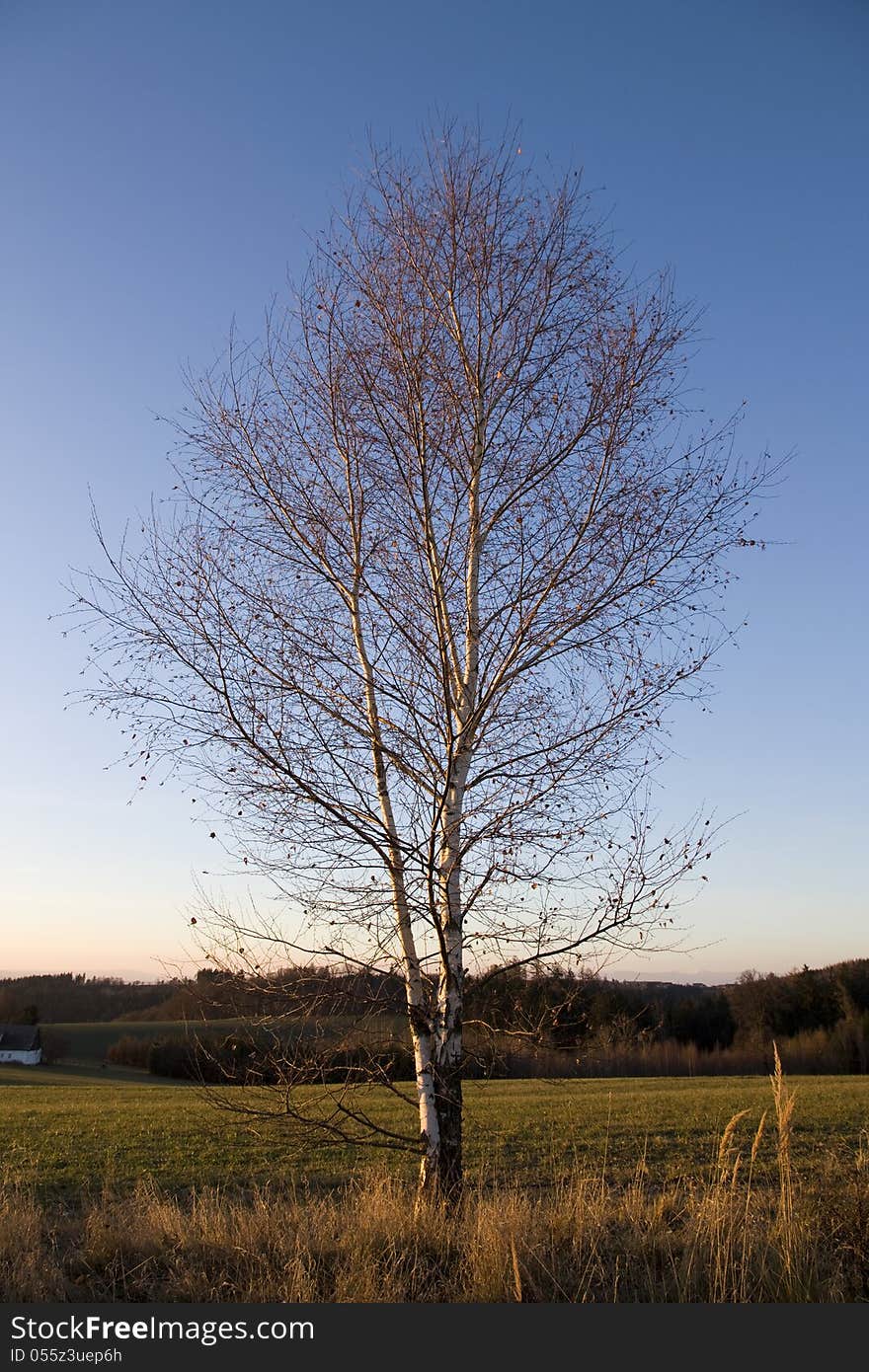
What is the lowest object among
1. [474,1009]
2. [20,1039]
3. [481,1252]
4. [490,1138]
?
[20,1039]

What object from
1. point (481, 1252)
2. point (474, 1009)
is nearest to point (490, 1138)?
point (474, 1009)

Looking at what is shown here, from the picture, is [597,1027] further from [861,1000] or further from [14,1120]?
[861,1000]

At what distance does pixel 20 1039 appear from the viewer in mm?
54719

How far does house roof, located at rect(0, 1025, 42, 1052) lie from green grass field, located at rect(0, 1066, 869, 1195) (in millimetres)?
34815

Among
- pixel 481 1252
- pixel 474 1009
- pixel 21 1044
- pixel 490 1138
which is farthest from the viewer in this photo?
pixel 21 1044

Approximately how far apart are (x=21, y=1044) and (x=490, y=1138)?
162ft

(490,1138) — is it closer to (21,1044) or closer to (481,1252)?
(481,1252)

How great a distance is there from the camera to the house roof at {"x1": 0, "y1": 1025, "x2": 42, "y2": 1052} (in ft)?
177

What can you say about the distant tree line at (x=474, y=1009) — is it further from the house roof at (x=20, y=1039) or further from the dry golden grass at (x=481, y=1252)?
the house roof at (x=20, y=1039)

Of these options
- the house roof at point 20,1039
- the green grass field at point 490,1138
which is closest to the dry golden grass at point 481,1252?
the green grass field at point 490,1138

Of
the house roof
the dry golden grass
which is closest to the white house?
the house roof

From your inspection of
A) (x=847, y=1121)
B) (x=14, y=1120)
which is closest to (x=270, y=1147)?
(x=14, y=1120)

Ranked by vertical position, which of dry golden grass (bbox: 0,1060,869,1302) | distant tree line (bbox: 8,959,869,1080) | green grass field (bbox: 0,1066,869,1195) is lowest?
green grass field (bbox: 0,1066,869,1195)

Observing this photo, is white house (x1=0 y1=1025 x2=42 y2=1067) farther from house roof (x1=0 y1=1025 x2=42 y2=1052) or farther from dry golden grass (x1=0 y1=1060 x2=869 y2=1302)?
dry golden grass (x1=0 y1=1060 x2=869 y2=1302)
